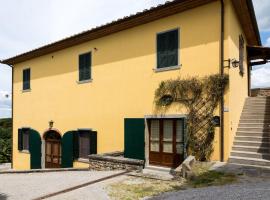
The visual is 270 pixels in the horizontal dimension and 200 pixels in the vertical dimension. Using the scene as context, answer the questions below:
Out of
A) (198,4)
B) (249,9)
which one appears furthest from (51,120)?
(249,9)

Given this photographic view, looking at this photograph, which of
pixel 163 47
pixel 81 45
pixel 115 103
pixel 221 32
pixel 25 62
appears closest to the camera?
pixel 221 32

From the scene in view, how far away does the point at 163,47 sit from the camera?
1171 cm

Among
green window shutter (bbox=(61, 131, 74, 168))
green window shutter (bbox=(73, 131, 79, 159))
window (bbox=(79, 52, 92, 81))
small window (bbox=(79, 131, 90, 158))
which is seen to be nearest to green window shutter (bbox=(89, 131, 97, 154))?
small window (bbox=(79, 131, 90, 158))

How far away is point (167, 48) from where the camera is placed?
11.6 meters

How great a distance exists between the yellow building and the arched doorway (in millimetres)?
59

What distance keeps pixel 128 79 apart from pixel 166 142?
3.43m

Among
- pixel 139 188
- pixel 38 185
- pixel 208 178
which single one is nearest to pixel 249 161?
pixel 208 178

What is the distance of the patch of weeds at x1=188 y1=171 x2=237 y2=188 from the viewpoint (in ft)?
25.3

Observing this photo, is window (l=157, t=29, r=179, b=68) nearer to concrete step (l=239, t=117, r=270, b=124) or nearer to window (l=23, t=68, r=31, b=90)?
concrete step (l=239, t=117, r=270, b=124)

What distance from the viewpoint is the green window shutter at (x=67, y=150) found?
50.6 feet

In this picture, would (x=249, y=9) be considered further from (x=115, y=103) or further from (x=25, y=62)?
(x=25, y=62)

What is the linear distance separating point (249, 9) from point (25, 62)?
14.5 metres

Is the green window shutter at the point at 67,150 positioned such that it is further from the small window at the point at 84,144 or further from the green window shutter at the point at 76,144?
the small window at the point at 84,144

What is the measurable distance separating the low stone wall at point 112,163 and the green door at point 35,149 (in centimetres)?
709
